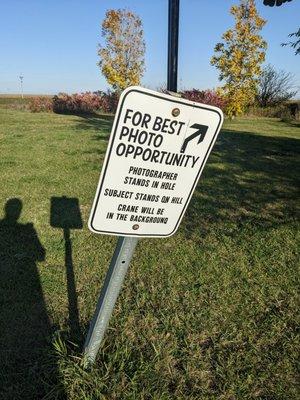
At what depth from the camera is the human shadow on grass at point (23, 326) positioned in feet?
9.02

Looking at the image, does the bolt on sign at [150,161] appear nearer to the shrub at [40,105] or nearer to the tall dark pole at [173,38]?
the tall dark pole at [173,38]

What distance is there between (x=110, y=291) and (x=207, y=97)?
28747 mm

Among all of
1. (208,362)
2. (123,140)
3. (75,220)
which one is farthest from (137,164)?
(75,220)

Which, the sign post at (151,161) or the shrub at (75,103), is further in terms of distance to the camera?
the shrub at (75,103)

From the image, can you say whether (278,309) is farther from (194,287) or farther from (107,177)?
(107,177)

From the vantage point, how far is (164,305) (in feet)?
12.3

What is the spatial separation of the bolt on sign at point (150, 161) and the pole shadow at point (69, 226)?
5.26 ft

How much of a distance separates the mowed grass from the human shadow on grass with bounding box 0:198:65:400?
0.03 feet

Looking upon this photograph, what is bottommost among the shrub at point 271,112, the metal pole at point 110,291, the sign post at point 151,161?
the shrub at point 271,112

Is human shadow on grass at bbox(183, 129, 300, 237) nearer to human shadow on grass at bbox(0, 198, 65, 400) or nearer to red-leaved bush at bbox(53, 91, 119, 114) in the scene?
human shadow on grass at bbox(0, 198, 65, 400)

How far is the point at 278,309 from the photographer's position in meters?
3.78

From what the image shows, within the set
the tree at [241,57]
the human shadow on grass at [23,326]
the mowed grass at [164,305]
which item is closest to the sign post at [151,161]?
the mowed grass at [164,305]

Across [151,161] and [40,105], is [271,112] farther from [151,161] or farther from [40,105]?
[151,161]

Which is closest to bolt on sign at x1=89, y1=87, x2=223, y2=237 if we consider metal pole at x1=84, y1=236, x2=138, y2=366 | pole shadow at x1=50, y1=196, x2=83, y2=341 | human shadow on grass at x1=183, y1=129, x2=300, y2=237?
metal pole at x1=84, y1=236, x2=138, y2=366
